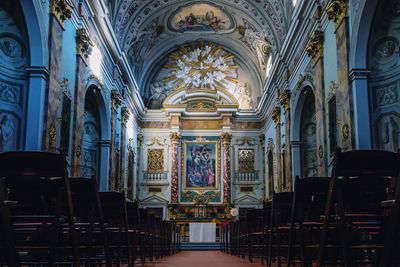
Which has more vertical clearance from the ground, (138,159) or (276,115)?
(276,115)

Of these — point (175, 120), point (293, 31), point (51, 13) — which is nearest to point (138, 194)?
point (175, 120)

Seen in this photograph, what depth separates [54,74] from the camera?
33.5 feet

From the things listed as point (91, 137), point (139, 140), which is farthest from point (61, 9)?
point (139, 140)

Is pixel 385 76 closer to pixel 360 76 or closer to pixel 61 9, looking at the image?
pixel 360 76

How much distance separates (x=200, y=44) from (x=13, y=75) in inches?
585

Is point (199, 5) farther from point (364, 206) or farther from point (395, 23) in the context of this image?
point (364, 206)

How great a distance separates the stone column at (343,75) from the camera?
988cm

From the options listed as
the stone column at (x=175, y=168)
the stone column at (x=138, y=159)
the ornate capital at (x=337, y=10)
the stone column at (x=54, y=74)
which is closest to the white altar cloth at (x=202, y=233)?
the stone column at (x=175, y=168)

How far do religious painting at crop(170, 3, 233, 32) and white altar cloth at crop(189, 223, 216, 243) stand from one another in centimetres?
873

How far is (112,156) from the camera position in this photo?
16141 mm

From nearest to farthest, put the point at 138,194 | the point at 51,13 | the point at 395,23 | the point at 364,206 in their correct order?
the point at 364,206
the point at 395,23
the point at 51,13
the point at 138,194

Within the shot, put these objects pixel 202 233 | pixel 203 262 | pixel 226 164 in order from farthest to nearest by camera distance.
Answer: pixel 226 164, pixel 202 233, pixel 203 262

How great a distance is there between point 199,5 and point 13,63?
1218cm

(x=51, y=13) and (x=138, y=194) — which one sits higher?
(x=51, y=13)
